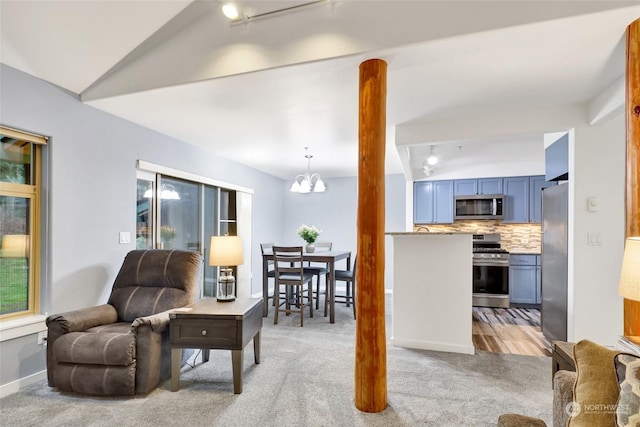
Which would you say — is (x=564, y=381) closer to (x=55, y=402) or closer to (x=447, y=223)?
(x=55, y=402)

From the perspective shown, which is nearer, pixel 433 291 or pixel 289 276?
pixel 433 291

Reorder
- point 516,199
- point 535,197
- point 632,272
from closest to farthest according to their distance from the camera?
point 632,272 < point 535,197 < point 516,199

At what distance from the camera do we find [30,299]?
2604mm

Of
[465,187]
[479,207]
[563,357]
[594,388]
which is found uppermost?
[465,187]

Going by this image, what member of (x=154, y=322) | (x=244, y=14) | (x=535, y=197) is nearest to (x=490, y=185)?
(x=535, y=197)

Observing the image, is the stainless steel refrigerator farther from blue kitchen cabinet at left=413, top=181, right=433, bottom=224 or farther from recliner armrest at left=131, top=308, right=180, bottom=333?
recliner armrest at left=131, top=308, right=180, bottom=333

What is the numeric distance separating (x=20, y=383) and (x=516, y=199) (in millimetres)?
6537

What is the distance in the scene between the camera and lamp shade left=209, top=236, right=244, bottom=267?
2.71 metres

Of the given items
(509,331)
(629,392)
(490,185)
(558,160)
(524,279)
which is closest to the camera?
(629,392)

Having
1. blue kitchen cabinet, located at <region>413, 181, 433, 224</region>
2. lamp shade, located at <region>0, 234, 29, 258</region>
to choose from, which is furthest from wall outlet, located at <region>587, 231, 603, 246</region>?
lamp shade, located at <region>0, 234, 29, 258</region>

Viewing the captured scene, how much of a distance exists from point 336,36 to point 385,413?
2457 millimetres

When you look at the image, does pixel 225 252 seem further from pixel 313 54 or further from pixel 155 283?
pixel 313 54

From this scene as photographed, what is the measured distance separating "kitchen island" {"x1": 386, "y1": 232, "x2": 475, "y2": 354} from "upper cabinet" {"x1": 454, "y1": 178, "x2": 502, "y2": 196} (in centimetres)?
291

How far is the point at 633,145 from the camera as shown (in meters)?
1.81
